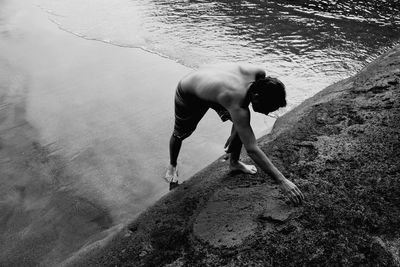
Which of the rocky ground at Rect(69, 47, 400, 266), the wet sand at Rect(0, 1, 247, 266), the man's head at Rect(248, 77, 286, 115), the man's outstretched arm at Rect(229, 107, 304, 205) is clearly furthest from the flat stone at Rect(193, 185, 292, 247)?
the wet sand at Rect(0, 1, 247, 266)

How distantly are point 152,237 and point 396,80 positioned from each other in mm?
3116

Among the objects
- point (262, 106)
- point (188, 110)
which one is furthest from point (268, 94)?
point (188, 110)

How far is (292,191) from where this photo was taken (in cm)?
236

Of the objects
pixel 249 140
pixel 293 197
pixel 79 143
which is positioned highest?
pixel 249 140

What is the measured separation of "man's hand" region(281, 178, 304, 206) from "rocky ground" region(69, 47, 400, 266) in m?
0.07

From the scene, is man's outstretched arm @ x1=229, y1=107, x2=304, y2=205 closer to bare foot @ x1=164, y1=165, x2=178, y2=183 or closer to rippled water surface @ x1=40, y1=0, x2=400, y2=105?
bare foot @ x1=164, y1=165, x2=178, y2=183

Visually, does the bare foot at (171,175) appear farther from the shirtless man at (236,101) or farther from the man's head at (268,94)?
the man's head at (268,94)

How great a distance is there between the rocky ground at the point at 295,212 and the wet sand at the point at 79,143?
50 centimetres

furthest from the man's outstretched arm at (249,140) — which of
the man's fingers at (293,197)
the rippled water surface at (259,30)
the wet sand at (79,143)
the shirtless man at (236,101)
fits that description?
the rippled water surface at (259,30)

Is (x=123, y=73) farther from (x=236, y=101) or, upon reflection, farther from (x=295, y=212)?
(x=295, y=212)

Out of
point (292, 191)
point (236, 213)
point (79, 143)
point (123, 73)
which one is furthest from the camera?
point (123, 73)

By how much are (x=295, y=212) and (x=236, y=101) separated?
884 millimetres

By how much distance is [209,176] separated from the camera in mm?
3045

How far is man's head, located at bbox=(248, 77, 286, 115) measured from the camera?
2.18 m
